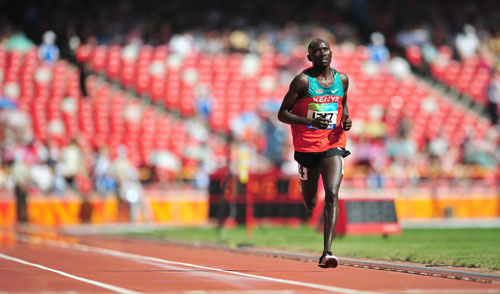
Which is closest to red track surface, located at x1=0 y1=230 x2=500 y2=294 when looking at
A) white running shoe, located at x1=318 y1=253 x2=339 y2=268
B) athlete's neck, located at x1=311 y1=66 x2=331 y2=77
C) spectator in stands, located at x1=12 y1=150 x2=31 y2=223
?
white running shoe, located at x1=318 y1=253 x2=339 y2=268

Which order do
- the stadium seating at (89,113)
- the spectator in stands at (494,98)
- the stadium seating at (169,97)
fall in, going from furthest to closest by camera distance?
the spectator in stands at (494,98) < the stadium seating at (169,97) < the stadium seating at (89,113)

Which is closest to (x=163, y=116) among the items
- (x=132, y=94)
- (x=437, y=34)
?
(x=132, y=94)

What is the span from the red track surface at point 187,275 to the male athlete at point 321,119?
1018mm

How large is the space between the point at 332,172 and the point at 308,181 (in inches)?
21.2

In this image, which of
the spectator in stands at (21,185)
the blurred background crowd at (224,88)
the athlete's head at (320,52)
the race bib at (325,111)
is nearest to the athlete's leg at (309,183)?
the race bib at (325,111)

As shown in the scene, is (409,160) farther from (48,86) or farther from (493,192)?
(48,86)

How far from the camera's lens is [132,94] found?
31234 mm

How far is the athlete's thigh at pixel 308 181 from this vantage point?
1035cm

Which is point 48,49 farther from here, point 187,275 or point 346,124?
point 187,275

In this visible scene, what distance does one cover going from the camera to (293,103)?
400 inches

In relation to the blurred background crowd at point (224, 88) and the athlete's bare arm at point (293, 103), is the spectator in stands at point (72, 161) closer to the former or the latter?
the blurred background crowd at point (224, 88)

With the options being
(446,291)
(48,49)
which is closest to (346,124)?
(446,291)

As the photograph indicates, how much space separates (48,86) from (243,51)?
8.14m

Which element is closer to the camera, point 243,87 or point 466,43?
point 243,87
